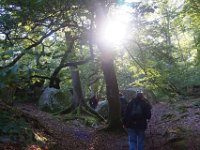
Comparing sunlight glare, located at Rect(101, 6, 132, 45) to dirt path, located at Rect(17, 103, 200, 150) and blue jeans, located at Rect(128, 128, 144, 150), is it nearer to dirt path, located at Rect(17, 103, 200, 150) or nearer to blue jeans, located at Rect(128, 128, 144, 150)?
dirt path, located at Rect(17, 103, 200, 150)

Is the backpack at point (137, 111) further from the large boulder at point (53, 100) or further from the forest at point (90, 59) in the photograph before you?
the large boulder at point (53, 100)

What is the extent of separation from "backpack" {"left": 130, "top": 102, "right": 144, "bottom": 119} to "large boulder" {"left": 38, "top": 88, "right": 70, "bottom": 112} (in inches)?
431

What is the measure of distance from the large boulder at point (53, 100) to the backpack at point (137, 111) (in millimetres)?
10943

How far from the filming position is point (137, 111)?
26.9ft

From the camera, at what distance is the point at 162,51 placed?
534 inches

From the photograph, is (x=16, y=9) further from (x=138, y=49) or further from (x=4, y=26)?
(x=138, y=49)

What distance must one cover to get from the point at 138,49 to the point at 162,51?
1048mm

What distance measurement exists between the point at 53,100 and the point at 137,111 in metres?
11.5

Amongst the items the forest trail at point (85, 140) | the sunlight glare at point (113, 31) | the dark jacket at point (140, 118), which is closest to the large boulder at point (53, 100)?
the forest trail at point (85, 140)

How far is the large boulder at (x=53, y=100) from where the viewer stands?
18.7 metres

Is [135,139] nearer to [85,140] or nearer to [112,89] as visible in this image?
[85,140]

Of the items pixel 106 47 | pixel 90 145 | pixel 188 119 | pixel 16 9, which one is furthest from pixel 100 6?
pixel 188 119

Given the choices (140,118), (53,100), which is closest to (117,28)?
(140,118)

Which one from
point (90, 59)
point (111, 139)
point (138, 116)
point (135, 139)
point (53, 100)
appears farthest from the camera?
point (53, 100)
